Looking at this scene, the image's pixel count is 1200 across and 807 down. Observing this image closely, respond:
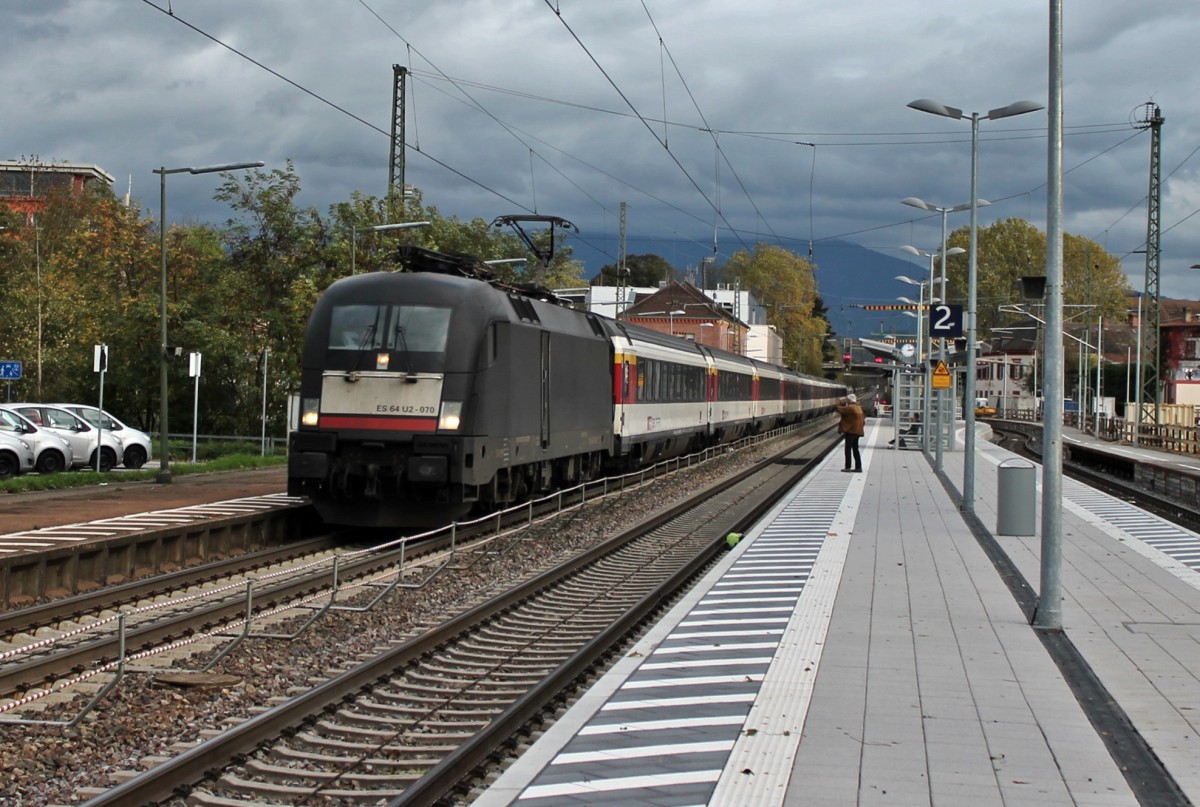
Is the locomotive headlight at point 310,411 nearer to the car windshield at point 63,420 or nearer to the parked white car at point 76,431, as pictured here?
the parked white car at point 76,431

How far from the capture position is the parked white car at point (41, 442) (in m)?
25.6

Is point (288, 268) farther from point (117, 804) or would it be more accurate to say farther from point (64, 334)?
point (117, 804)

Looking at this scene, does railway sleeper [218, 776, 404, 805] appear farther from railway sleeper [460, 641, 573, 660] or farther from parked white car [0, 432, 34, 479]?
parked white car [0, 432, 34, 479]

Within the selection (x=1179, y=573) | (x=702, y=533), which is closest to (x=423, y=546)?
(x=702, y=533)

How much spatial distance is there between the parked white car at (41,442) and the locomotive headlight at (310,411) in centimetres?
1087

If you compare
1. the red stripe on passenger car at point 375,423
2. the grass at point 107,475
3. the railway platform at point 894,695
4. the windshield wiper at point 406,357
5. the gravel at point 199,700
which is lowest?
the gravel at point 199,700

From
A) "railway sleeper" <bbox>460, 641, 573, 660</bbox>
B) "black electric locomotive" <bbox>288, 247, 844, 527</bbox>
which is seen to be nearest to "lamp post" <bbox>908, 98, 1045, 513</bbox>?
"black electric locomotive" <bbox>288, 247, 844, 527</bbox>

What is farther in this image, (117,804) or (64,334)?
(64,334)

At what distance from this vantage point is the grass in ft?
72.3

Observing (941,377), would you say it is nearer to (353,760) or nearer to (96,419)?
(96,419)

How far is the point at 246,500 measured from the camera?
65.6 ft

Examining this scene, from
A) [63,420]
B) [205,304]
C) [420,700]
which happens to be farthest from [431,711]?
[205,304]

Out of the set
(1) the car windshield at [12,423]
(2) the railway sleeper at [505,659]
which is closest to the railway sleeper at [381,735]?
(2) the railway sleeper at [505,659]

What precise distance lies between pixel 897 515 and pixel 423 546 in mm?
8678
